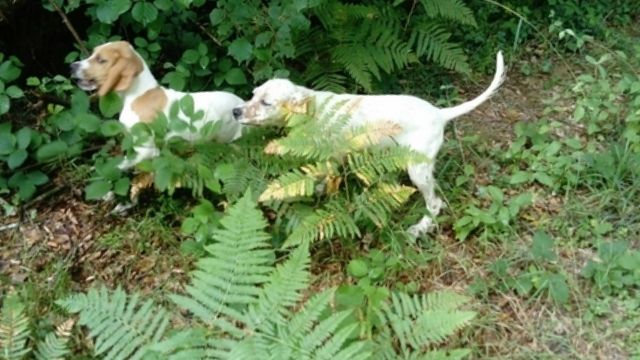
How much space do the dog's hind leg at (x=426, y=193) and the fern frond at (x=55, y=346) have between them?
1692mm

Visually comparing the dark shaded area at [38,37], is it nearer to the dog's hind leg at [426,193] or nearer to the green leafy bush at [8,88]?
the green leafy bush at [8,88]

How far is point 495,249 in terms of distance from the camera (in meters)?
3.66

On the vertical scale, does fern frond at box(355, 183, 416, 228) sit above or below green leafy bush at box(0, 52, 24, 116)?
below

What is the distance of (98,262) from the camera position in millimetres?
3619

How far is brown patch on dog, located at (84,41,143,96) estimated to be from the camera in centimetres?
356

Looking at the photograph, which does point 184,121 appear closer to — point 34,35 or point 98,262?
point 98,262

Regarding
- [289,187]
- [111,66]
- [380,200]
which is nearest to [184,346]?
[289,187]

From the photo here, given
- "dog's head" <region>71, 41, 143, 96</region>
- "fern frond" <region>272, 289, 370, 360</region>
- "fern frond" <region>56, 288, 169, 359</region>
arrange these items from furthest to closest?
"dog's head" <region>71, 41, 143, 96</region>
"fern frond" <region>56, 288, 169, 359</region>
"fern frond" <region>272, 289, 370, 360</region>

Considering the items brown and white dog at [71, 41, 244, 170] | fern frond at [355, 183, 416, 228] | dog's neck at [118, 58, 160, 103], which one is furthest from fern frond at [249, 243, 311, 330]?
dog's neck at [118, 58, 160, 103]

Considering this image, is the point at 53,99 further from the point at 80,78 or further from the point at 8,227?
the point at 8,227

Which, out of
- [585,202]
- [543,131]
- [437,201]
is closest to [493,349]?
[437,201]

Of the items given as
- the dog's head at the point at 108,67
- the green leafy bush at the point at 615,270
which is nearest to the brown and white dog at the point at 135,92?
the dog's head at the point at 108,67

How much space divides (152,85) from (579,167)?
2.34 metres

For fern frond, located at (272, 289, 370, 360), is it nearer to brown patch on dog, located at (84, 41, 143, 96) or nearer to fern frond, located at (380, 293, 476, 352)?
fern frond, located at (380, 293, 476, 352)
